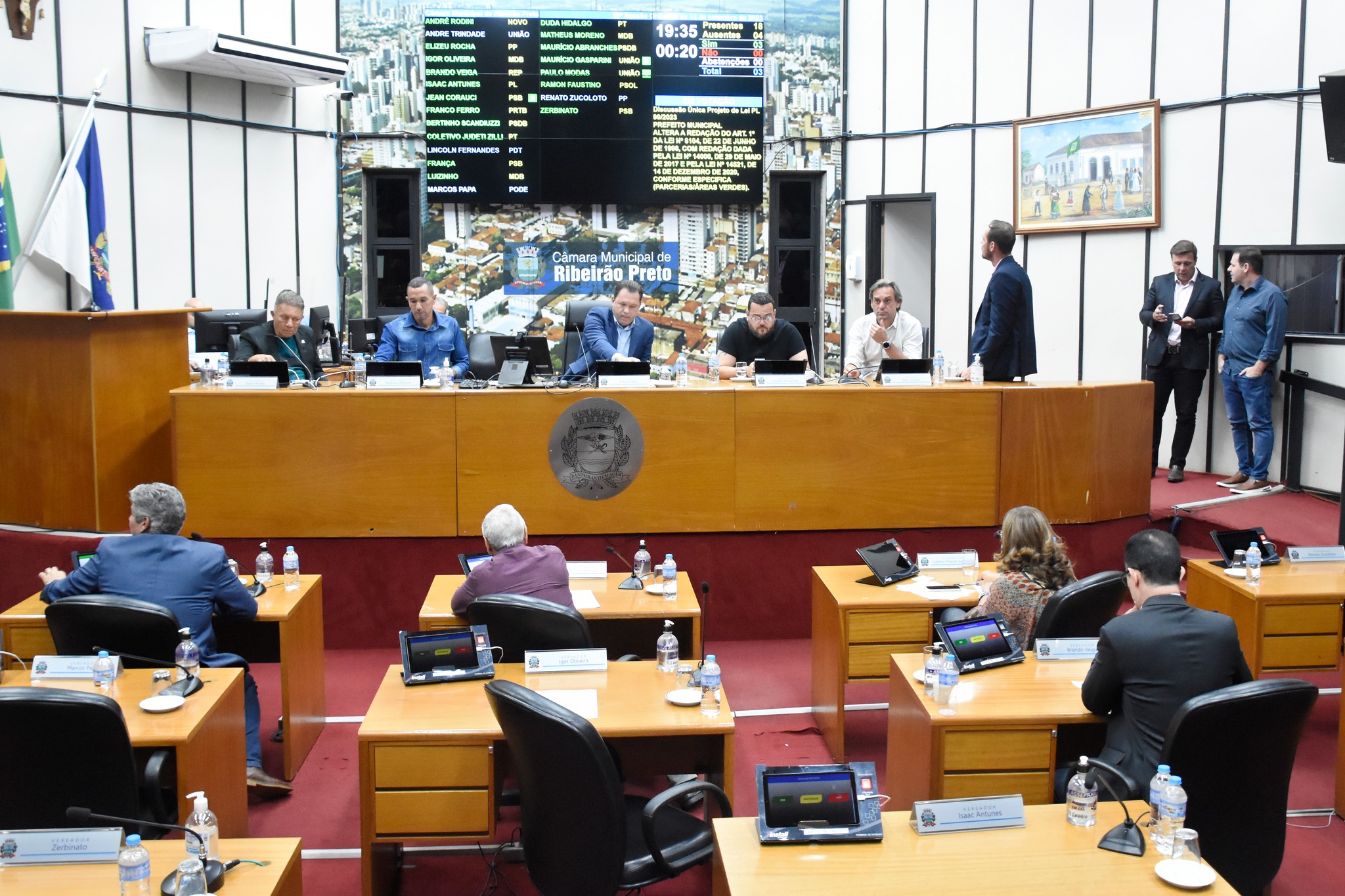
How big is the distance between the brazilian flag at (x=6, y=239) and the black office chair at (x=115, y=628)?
4.60 metres

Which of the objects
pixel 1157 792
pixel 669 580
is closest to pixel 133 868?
pixel 1157 792

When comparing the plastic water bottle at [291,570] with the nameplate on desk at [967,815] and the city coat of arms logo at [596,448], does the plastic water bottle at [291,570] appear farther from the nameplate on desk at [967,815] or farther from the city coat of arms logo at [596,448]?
the nameplate on desk at [967,815]

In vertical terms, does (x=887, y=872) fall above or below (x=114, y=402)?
below

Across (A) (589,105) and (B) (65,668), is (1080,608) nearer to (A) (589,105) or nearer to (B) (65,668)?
(B) (65,668)

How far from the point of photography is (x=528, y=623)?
3822 mm

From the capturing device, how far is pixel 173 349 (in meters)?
5.99

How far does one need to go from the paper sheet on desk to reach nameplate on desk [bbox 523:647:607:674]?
16cm

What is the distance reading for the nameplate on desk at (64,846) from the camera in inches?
97.0

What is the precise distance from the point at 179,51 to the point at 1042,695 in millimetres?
7973

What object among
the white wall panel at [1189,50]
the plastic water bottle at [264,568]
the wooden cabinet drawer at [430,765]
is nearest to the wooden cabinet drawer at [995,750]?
the wooden cabinet drawer at [430,765]

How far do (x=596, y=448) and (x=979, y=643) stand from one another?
2.70m

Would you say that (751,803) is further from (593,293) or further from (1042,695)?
(593,293)

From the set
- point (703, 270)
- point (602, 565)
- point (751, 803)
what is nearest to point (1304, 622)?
point (751, 803)

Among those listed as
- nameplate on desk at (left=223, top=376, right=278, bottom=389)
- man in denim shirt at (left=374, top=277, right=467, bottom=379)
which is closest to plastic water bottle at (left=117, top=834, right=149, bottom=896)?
nameplate on desk at (left=223, top=376, right=278, bottom=389)
